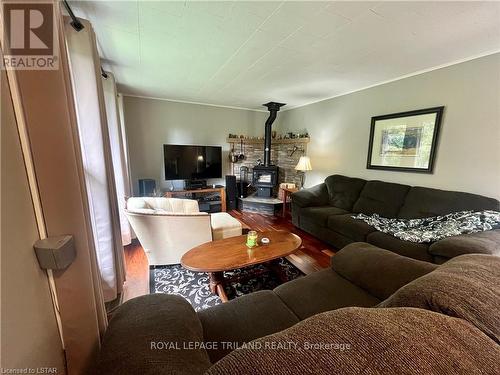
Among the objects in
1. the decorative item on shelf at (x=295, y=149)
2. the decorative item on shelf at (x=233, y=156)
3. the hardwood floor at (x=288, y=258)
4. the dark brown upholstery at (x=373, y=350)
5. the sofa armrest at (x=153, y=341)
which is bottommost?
the hardwood floor at (x=288, y=258)

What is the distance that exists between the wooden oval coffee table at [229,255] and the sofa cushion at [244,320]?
43 centimetres

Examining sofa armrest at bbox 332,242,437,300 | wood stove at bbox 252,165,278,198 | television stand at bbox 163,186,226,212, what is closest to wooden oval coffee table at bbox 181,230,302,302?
sofa armrest at bbox 332,242,437,300

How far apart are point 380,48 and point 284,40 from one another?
0.96 metres

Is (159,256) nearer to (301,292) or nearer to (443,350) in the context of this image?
(301,292)

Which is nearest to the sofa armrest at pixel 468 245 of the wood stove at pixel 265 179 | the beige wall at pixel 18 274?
the beige wall at pixel 18 274

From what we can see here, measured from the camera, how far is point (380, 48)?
1.99m

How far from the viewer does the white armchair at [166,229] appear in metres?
1.93

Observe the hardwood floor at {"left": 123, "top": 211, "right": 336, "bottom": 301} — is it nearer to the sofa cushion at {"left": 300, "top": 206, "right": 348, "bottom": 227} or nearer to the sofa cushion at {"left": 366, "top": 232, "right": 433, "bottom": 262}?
the sofa cushion at {"left": 300, "top": 206, "right": 348, "bottom": 227}

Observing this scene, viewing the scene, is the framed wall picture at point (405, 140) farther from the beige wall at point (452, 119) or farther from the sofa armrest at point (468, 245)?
the sofa armrest at point (468, 245)

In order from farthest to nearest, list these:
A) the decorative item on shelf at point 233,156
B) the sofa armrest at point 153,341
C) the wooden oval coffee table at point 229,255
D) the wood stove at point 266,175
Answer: the decorative item on shelf at point 233,156, the wood stove at point 266,175, the wooden oval coffee table at point 229,255, the sofa armrest at point 153,341

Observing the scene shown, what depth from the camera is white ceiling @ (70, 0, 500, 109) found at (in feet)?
4.82

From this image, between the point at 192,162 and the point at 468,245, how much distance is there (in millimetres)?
4018

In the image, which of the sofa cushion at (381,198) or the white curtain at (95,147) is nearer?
the white curtain at (95,147)

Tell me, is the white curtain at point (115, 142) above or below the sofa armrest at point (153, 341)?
above
